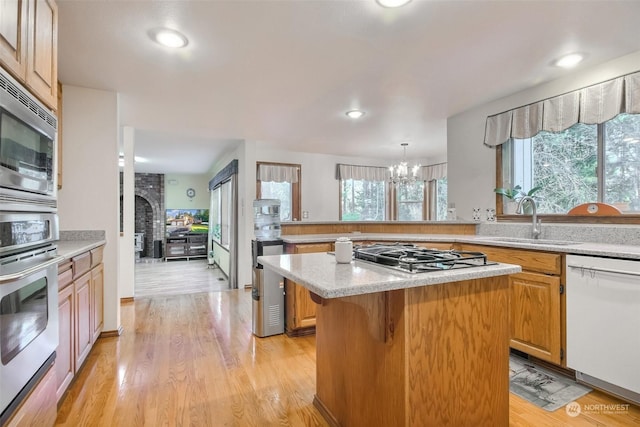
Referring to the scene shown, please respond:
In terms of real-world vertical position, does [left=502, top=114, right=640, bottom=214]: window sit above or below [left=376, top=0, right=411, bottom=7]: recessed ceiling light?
below

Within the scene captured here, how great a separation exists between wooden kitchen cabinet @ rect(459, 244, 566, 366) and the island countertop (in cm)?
99

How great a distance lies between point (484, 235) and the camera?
127 inches

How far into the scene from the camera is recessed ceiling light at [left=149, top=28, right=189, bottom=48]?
1.99 m

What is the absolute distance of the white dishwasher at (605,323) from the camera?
5.90 feet

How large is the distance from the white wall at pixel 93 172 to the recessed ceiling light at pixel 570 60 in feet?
12.5

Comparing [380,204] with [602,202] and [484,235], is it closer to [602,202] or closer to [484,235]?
[484,235]

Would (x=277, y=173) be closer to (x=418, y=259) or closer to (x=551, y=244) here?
(x=551, y=244)

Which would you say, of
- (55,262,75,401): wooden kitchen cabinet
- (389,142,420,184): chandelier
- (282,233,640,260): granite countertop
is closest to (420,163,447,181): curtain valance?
(389,142,420,184): chandelier

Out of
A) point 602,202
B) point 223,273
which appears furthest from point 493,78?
point 223,273

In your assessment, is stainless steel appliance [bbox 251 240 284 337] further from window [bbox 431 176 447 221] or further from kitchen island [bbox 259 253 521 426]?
window [bbox 431 176 447 221]

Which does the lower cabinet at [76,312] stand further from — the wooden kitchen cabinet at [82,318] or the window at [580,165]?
the window at [580,165]

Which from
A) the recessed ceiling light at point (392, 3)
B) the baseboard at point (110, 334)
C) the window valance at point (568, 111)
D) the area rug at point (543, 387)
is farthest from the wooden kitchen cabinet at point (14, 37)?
the window valance at point (568, 111)

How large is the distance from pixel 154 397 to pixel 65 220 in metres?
1.87

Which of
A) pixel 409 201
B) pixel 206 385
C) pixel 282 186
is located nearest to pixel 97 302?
pixel 206 385
